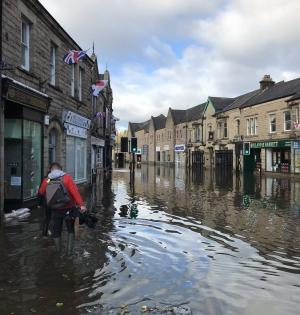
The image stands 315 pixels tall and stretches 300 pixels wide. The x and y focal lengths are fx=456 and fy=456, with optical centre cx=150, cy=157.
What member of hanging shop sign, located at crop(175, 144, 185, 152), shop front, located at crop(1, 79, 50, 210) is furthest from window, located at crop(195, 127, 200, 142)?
shop front, located at crop(1, 79, 50, 210)

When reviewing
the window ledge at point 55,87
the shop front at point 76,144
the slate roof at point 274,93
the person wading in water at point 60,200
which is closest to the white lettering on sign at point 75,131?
the shop front at point 76,144

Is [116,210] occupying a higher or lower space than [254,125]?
lower

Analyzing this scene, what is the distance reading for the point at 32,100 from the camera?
14.2 meters

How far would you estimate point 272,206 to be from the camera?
645 inches

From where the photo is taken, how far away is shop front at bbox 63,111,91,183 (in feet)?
66.6

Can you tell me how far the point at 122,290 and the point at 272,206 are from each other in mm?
11244

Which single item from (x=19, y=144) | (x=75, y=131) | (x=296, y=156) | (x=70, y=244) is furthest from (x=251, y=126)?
(x=70, y=244)

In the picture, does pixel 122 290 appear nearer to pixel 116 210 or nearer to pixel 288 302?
pixel 288 302

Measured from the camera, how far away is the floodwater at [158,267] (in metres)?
5.67

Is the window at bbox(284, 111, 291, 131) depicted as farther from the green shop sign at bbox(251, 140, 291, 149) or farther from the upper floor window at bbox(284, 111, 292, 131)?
the green shop sign at bbox(251, 140, 291, 149)

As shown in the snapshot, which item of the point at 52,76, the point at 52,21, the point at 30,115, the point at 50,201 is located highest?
the point at 52,21

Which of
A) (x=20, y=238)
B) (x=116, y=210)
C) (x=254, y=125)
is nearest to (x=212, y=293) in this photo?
(x=20, y=238)

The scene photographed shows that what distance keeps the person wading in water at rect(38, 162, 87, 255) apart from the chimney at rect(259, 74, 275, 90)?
45181 millimetres

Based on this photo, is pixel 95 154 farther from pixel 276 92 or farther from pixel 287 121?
pixel 276 92
